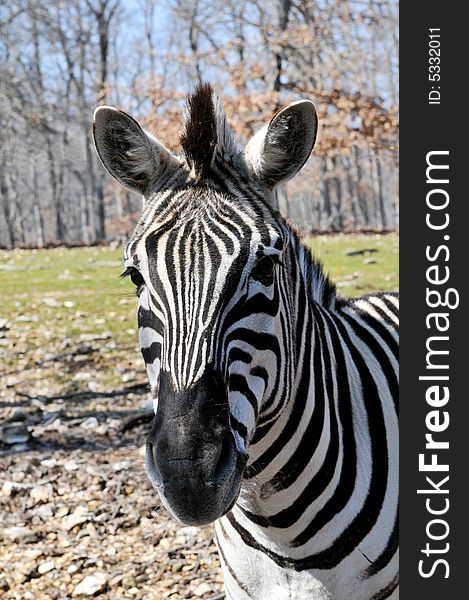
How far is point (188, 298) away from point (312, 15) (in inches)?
520

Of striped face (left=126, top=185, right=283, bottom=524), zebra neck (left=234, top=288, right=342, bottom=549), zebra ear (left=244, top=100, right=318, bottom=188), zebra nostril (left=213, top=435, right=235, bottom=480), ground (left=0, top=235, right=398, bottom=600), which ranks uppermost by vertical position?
zebra ear (left=244, top=100, right=318, bottom=188)

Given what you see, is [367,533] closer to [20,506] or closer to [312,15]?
[20,506]

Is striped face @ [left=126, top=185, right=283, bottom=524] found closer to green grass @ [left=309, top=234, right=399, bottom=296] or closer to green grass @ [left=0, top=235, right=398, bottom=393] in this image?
green grass @ [left=0, top=235, right=398, bottom=393]

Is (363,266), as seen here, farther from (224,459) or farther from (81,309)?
(224,459)

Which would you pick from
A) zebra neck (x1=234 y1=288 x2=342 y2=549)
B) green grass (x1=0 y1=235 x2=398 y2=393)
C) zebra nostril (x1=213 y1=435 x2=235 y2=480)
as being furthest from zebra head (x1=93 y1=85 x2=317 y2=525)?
green grass (x1=0 y1=235 x2=398 y2=393)

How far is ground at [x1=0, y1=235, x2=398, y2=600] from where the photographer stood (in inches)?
152

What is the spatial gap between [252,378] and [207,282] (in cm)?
31

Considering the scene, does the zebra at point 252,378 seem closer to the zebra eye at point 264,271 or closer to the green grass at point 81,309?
the zebra eye at point 264,271

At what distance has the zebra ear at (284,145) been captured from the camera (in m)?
2.05

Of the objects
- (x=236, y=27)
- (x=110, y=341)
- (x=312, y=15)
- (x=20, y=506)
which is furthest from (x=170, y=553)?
(x=236, y=27)

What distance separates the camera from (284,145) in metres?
2.09

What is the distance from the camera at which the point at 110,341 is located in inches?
357

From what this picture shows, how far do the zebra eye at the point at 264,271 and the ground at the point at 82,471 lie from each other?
0.59 meters

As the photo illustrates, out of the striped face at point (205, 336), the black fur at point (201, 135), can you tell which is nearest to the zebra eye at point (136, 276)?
the striped face at point (205, 336)
